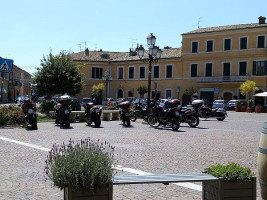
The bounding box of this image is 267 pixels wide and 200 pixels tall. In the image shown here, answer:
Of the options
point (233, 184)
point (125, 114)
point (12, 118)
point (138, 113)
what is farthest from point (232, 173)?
point (138, 113)

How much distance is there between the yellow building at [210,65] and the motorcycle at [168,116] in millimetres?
22391

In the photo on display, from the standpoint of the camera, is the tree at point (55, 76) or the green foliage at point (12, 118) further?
the tree at point (55, 76)

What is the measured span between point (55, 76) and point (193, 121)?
37.6ft

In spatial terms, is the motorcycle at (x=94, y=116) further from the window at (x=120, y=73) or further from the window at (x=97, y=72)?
the window at (x=97, y=72)

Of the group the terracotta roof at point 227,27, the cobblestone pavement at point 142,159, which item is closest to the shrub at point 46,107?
the cobblestone pavement at point 142,159

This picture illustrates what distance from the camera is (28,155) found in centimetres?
935

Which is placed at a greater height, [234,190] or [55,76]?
[55,76]

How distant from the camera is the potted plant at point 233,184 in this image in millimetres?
4219

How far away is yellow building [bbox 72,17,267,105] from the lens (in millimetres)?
44844

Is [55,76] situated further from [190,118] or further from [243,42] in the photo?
[243,42]

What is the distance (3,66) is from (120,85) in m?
47.6

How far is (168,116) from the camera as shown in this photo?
694 inches

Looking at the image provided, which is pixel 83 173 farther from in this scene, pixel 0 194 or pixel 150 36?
pixel 150 36

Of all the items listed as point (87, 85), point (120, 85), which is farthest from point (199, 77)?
point (87, 85)
